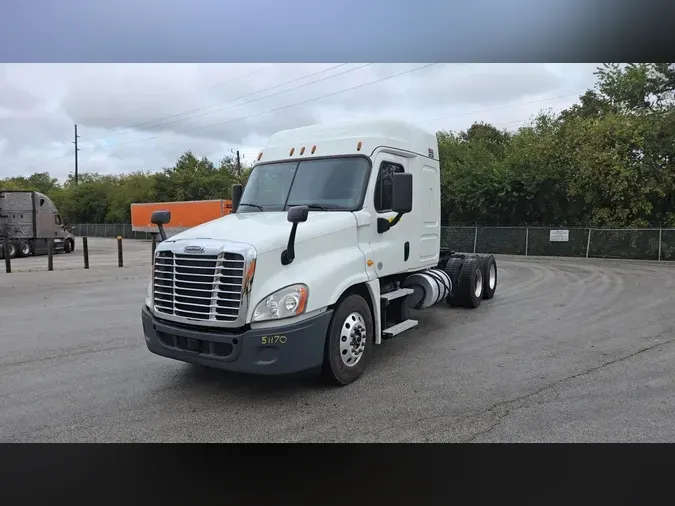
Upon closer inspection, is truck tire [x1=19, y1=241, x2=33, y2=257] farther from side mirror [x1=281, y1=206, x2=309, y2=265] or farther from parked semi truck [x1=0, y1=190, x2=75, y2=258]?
side mirror [x1=281, y1=206, x2=309, y2=265]

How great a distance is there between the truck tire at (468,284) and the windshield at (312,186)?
170 inches

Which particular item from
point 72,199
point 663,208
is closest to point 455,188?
point 663,208

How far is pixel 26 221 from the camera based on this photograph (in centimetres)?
2636

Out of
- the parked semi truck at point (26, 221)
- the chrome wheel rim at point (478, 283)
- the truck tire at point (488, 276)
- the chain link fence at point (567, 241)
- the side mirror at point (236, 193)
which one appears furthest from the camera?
the parked semi truck at point (26, 221)

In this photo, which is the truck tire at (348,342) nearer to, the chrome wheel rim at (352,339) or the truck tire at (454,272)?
the chrome wheel rim at (352,339)

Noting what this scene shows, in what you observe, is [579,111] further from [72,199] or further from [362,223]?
[72,199]

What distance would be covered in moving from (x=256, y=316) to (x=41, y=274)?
51.0 feet

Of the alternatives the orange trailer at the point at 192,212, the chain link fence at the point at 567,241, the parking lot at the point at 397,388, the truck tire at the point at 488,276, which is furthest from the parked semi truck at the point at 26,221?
the truck tire at the point at 488,276

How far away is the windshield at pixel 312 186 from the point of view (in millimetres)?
5738

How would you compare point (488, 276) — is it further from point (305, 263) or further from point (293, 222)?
point (293, 222)

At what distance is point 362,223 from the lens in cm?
557

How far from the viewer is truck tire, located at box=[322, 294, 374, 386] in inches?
193

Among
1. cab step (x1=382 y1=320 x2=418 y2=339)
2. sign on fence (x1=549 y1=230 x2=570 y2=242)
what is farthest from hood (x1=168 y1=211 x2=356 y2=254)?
sign on fence (x1=549 y1=230 x2=570 y2=242)

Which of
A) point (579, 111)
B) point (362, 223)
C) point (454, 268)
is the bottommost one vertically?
point (454, 268)
